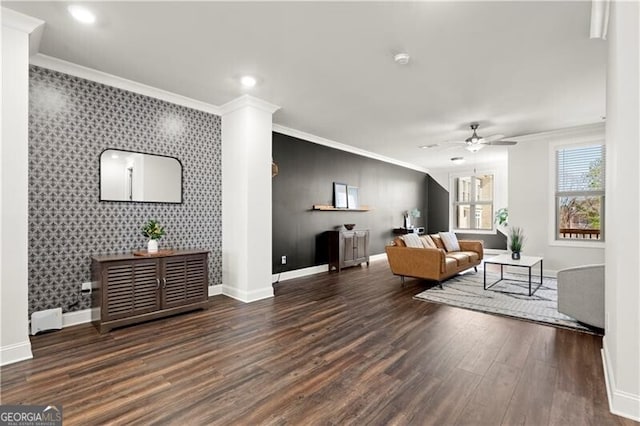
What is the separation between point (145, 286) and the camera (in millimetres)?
3348

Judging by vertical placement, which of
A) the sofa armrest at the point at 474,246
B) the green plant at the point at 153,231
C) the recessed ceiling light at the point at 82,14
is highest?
the recessed ceiling light at the point at 82,14

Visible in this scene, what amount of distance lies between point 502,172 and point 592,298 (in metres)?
7.19

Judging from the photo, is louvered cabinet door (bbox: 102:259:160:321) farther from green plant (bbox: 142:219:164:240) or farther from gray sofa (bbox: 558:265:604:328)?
gray sofa (bbox: 558:265:604:328)

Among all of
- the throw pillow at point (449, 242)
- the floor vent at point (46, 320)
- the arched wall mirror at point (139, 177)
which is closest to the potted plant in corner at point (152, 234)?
the arched wall mirror at point (139, 177)

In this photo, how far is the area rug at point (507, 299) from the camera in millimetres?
3482

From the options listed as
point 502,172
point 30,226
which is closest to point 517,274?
point 502,172

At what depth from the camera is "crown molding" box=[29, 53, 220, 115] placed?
3123 mm

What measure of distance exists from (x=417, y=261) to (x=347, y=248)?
1.74m

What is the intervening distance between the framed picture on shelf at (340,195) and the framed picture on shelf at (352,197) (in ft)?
0.39

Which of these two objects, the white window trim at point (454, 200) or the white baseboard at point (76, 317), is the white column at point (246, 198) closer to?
the white baseboard at point (76, 317)

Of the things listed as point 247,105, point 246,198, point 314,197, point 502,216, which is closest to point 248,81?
point 247,105

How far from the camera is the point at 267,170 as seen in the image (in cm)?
448

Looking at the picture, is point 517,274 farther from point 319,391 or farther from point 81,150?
point 81,150

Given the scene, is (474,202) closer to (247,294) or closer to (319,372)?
(247,294)
